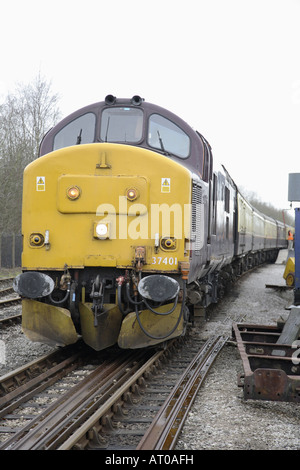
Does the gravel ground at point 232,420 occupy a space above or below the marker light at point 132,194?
below

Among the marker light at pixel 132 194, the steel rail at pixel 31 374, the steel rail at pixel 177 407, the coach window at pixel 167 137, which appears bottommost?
the steel rail at pixel 177 407

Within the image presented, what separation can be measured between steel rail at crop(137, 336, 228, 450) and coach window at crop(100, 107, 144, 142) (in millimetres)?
3316

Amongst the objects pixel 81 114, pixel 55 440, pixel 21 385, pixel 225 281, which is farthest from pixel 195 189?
pixel 225 281

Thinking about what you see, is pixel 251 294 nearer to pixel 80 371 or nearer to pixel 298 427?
pixel 80 371

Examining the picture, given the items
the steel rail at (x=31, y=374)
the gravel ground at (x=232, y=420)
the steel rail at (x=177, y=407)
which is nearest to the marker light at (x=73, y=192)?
the steel rail at (x=31, y=374)

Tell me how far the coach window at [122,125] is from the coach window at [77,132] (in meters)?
0.19

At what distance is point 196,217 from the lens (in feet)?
25.4

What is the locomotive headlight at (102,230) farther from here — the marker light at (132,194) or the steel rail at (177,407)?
the steel rail at (177,407)

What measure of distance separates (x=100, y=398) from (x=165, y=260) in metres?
2.07

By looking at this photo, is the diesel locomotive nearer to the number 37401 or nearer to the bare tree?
the number 37401

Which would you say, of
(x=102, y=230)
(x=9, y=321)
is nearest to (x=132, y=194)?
(x=102, y=230)

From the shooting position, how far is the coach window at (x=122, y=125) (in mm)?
8016

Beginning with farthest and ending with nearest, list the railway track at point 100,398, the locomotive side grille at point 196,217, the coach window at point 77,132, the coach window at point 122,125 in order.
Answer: the coach window at point 77,132
the coach window at point 122,125
the locomotive side grille at point 196,217
the railway track at point 100,398

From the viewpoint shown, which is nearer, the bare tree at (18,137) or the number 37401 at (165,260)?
the number 37401 at (165,260)
